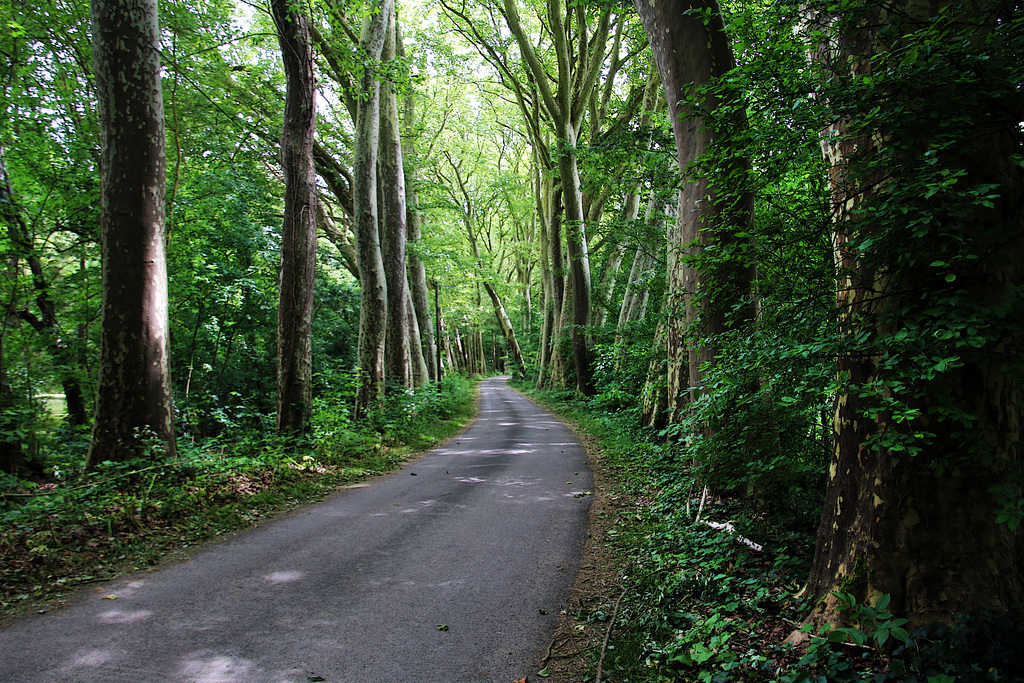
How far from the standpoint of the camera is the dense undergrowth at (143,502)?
→ 4555mm

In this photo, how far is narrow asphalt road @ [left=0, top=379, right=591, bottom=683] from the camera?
3.15 meters

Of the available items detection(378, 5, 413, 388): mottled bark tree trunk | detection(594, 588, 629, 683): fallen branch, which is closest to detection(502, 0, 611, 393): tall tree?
detection(378, 5, 413, 388): mottled bark tree trunk

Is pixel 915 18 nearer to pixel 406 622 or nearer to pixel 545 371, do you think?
pixel 406 622

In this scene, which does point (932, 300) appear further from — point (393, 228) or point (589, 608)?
point (393, 228)

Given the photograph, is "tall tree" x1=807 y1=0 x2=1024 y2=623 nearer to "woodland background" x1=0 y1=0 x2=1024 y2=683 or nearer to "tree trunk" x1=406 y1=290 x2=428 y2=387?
"woodland background" x1=0 y1=0 x2=1024 y2=683

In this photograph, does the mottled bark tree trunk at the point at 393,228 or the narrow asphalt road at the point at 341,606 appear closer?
the narrow asphalt road at the point at 341,606

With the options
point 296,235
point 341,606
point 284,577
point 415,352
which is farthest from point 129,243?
point 415,352

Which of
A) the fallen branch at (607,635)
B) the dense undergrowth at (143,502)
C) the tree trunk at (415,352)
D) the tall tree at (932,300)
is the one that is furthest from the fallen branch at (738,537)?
the tree trunk at (415,352)

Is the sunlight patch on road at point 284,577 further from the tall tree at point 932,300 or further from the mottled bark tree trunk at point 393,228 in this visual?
the mottled bark tree trunk at point 393,228

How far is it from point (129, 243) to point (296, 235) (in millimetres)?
3103

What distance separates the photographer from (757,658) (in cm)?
298

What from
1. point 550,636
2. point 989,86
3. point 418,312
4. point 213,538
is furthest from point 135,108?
point 418,312

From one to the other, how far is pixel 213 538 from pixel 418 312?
15.6m

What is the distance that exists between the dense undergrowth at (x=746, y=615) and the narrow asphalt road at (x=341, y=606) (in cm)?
64
